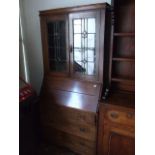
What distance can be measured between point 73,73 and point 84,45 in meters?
0.37

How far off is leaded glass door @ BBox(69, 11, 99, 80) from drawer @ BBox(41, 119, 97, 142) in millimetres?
577

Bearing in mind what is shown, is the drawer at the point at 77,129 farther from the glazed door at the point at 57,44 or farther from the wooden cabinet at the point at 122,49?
the glazed door at the point at 57,44

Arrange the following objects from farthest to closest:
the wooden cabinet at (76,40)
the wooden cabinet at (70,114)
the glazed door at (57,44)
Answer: the glazed door at (57,44)
the wooden cabinet at (70,114)
the wooden cabinet at (76,40)

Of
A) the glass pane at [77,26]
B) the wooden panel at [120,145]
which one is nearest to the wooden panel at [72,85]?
the wooden panel at [120,145]

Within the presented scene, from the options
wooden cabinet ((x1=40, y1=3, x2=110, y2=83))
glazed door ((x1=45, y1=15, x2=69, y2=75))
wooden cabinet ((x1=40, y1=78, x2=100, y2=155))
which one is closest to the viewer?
wooden cabinet ((x1=40, y1=3, x2=110, y2=83))

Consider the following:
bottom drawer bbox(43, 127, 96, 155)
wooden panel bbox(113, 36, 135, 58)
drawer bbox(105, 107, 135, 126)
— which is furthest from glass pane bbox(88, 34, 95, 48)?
bottom drawer bbox(43, 127, 96, 155)

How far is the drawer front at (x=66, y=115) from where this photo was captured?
5.61 ft

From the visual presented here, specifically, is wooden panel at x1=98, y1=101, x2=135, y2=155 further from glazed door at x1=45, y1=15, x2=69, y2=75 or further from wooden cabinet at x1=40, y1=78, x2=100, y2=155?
glazed door at x1=45, y1=15, x2=69, y2=75

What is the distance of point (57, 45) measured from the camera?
78.6 inches

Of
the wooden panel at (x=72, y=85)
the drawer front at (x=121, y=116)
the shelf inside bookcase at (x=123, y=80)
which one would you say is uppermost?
the shelf inside bookcase at (x=123, y=80)

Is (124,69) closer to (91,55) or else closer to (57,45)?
(91,55)

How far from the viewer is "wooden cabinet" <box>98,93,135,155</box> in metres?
1.51

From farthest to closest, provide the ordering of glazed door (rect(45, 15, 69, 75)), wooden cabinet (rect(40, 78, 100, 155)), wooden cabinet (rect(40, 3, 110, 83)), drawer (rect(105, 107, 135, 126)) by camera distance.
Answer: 1. glazed door (rect(45, 15, 69, 75))
2. wooden cabinet (rect(40, 78, 100, 155))
3. wooden cabinet (rect(40, 3, 110, 83))
4. drawer (rect(105, 107, 135, 126))
